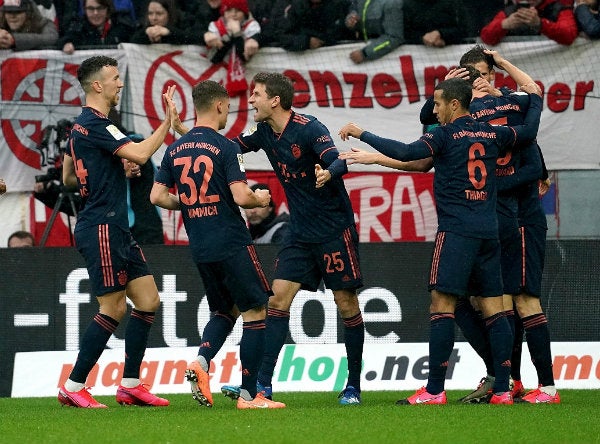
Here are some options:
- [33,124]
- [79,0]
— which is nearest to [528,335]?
[33,124]

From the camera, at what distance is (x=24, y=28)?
43.6 feet

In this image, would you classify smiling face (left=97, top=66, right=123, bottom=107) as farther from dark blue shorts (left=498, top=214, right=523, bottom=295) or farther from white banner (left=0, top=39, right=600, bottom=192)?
white banner (left=0, top=39, right=600, bottom=192)

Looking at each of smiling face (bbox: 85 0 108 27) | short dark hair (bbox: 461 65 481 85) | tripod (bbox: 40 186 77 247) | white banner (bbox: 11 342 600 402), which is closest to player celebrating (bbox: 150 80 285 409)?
short dark hair (bbox: 461 65 481 85)

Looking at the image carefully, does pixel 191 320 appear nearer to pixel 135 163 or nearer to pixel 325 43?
pixel 135 163

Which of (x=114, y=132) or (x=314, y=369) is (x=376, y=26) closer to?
(x=314, y=369)

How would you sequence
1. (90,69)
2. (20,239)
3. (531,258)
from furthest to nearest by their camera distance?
(20,239) → (531,258) → (90,69)

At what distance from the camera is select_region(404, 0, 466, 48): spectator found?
12.8 metres

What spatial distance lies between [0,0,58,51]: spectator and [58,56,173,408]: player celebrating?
4.45 meters

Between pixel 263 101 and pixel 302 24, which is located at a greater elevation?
pixel 302 24

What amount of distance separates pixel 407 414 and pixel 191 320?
3714mm

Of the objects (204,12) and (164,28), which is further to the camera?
(204,12)

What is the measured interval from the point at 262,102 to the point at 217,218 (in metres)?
1.02

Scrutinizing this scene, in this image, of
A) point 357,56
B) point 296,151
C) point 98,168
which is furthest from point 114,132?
point 357,56

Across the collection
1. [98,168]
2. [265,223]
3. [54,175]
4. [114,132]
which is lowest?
[265,223]
